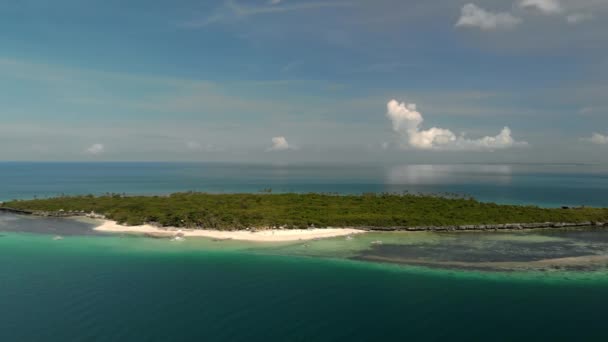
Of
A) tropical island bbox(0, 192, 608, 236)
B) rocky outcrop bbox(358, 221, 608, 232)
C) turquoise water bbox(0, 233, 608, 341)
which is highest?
tropical island bbox(0, 192, 608, 236)

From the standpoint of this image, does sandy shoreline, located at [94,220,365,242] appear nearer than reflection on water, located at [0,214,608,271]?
No

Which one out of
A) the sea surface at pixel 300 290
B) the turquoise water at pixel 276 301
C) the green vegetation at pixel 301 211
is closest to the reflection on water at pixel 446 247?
the sea surface at pixel 300 290

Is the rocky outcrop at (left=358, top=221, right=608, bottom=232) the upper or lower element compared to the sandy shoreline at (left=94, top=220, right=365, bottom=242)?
upper

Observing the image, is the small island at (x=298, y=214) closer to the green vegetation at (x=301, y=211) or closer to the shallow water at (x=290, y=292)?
the green vegetation at (x=301, y=211)

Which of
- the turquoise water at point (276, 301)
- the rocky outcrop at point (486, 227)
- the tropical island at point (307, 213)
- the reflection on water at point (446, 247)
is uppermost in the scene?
the tropical island at point (307, 213)

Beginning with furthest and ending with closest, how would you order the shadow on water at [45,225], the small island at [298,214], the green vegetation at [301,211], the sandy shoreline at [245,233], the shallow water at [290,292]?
the green vegetation at [301,211] < the small island at [298,214] < the shadow on water at [45,225] < the sandy shoreline at [245,233] < the shallow water at [290,292]

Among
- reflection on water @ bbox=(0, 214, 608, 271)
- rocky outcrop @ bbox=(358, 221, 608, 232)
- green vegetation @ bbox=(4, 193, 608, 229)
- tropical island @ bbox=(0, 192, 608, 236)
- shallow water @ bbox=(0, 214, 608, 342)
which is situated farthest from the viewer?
green vegetation @ bbox=(4, 193, 608, 229)

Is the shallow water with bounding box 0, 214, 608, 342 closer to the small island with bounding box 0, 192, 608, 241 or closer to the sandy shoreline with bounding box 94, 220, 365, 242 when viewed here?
the sandy shoreline with bounding box 94, 220, 365, 242

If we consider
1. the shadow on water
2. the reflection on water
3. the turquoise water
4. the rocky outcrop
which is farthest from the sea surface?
the rocky outcrop
